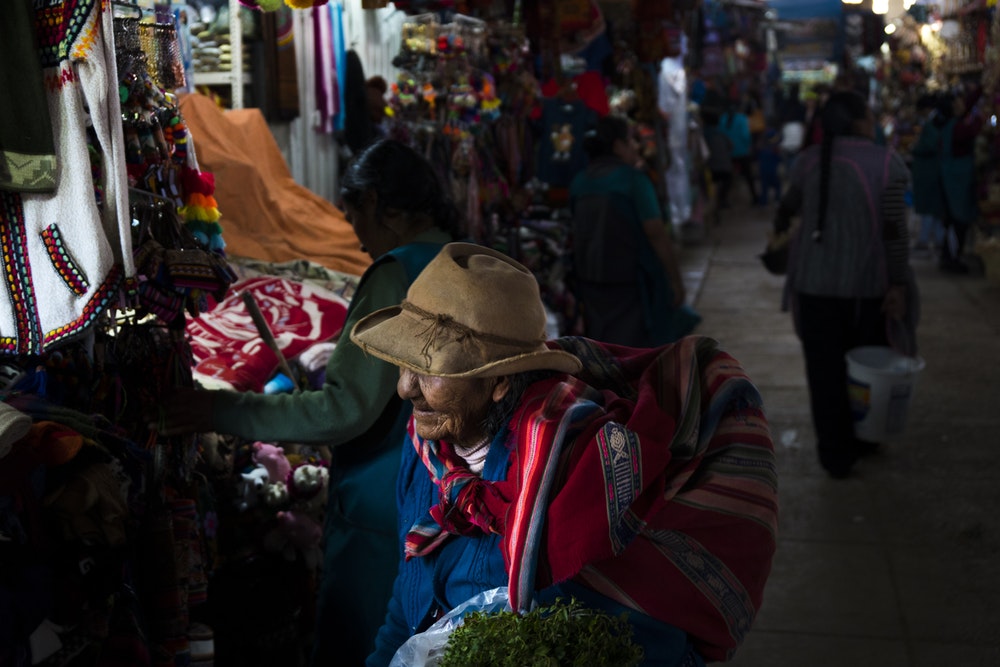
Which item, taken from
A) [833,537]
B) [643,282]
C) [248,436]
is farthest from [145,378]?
[643,282]

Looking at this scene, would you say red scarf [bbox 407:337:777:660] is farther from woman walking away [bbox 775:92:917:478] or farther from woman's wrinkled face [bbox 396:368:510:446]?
woman walking away [bbox 775:92:917:478]

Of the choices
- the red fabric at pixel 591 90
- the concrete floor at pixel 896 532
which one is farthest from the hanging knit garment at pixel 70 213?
the red fabric at pixel 591 90

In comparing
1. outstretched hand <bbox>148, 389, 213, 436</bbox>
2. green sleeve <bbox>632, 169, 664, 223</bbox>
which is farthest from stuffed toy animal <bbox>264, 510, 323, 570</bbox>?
green sleeve <bbox>632, 169, 664, 223</bbox>

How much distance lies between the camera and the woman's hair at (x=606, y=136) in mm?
6871

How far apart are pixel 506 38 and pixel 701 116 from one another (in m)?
10.3

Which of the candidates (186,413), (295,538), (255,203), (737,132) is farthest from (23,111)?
(737,132)

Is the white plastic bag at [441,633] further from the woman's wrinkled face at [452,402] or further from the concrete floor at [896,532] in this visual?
the concrete floor at [896,532]

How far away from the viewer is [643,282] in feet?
22.7

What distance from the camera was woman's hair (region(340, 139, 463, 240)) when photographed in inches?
126

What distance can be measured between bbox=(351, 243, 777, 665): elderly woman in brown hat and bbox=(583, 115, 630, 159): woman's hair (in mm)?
4584

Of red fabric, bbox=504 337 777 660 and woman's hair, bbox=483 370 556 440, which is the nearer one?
red fabric, bbox=504 337 777 660

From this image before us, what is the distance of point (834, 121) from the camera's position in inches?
228

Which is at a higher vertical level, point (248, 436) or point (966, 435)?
point (248, 436)

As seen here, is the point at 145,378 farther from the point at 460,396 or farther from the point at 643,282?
the point at 643,282
